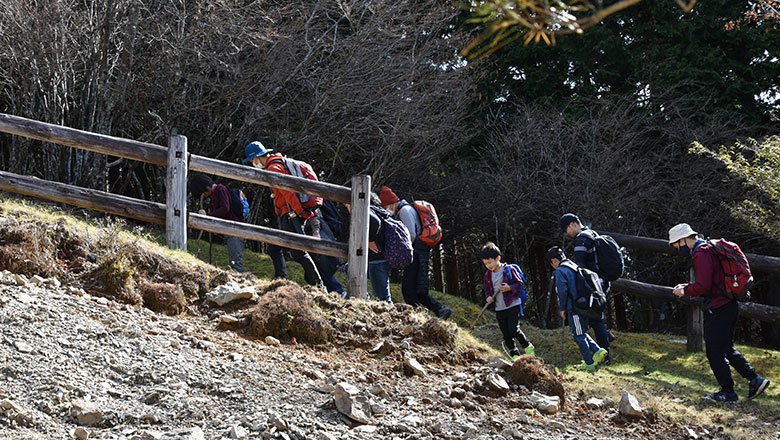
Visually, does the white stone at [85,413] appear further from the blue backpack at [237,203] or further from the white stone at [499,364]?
the blue backpack at [237,203]

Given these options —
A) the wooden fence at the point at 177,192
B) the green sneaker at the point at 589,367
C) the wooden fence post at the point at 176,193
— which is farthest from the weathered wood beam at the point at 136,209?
the green sneaker at the point at 589,367

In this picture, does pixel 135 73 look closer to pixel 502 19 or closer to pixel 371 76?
pixel 371 76

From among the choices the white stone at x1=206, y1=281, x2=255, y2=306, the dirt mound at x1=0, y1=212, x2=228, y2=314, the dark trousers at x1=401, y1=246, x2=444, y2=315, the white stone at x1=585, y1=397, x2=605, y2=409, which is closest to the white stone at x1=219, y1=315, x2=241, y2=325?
the white stone at x1=206, y1=281, x2=255, y2=306

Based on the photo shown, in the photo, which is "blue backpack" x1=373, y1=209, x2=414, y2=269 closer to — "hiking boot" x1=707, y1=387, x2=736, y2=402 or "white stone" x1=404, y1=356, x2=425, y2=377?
"white stone" x1=404, y1=356, x2=425, y2=377

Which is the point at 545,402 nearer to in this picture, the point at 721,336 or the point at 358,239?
the point at 721,336

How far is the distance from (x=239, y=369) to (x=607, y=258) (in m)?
4.80

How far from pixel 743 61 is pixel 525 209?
602cm

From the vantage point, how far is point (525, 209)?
1431 cm

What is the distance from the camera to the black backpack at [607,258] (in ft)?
26.7

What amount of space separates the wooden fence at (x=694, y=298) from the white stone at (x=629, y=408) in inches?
131

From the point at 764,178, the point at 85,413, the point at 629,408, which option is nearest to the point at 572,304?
the point at 629,408

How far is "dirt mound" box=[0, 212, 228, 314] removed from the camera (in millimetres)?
5820

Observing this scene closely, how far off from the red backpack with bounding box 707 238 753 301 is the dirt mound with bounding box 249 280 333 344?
146 inches

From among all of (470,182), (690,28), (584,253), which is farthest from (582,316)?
A: (690,28)
